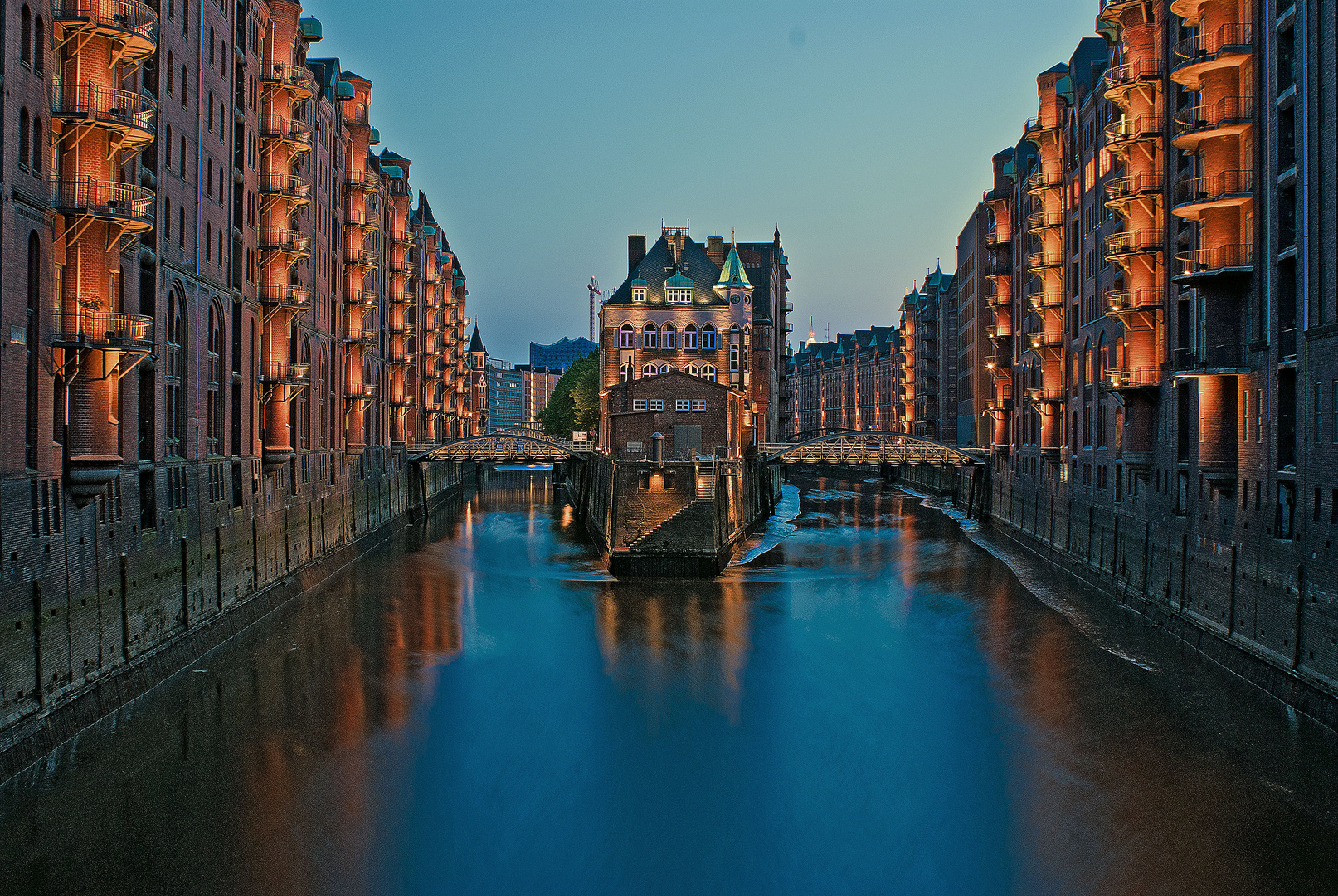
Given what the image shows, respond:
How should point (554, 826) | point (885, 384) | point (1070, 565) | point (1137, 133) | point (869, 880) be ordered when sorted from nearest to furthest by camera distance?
point (869, 880), point (554, 826), point (1137, 133), point (1070, 565), point (885, 384)

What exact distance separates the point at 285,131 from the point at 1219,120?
33.1 meters

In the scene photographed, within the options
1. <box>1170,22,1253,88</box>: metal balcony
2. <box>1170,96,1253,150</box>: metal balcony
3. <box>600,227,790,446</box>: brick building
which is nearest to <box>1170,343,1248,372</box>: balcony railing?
<box>1170,96,1253,150</box>: metal balcony

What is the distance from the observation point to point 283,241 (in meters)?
43.6

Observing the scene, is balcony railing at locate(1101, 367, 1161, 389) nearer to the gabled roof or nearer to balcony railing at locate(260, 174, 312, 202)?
balcony railing at locate(260, 174, 312, 202)

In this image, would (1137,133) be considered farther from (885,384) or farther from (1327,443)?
(885,384)

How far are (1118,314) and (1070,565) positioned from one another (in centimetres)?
1176

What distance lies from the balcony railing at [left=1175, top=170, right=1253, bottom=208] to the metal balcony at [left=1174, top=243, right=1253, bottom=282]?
140cm

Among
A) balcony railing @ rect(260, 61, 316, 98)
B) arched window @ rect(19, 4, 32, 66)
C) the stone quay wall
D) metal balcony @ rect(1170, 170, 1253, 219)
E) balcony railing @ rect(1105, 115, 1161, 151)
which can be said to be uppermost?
balcony railing @ rect(260, 61, 316, 98)

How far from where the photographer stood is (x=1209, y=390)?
104 feet

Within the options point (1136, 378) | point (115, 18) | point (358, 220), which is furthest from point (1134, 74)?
point (358, 220)

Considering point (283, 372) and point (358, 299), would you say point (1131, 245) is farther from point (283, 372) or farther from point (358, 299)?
point (358, 299)

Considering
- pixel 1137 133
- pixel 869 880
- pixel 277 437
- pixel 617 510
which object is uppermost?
pixel 1137 133

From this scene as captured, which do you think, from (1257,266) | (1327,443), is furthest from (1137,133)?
(1327,443)

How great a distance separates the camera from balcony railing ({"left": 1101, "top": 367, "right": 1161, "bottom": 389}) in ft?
130
